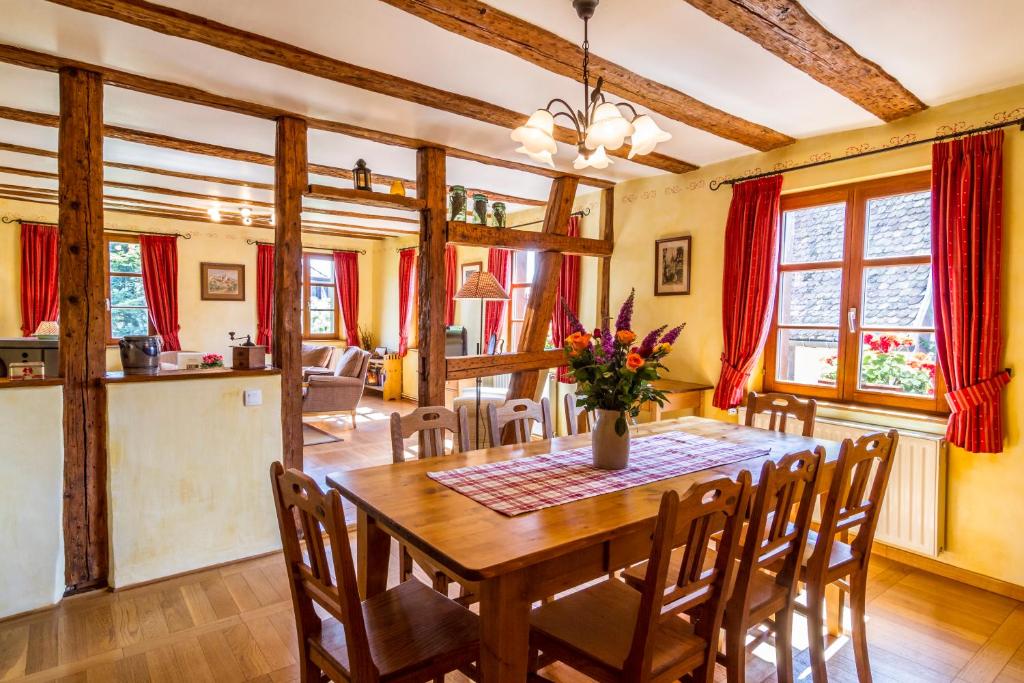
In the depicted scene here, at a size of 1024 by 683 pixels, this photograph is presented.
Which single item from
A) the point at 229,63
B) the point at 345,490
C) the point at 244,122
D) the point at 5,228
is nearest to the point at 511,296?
the point at 244,122

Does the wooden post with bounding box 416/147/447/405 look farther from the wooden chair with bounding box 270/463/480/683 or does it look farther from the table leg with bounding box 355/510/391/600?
the wooden chair with bounding box 270/463/480/683

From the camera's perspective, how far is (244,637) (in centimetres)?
231

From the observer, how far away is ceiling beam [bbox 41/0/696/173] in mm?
2037

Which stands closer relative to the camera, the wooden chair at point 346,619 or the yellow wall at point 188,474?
the wooden chair at point 346,619

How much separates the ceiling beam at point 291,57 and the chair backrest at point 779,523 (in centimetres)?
232

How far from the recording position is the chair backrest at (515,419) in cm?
256

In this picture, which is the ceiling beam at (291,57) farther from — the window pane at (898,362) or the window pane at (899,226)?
the window pane at (898,362)

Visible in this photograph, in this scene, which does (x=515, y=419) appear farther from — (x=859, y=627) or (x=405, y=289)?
(x=405, y=289)

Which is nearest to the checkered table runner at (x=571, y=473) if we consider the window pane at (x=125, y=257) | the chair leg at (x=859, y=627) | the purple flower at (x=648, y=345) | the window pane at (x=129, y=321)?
the purple flower at (x=648, y=345)

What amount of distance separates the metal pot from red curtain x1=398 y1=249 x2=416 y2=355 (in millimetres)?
5266

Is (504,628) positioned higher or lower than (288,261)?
lower

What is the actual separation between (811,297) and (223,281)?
23.4 ft

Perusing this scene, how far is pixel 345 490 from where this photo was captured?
1.78 meters

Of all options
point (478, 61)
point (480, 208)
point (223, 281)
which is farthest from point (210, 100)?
point (223, 281)
